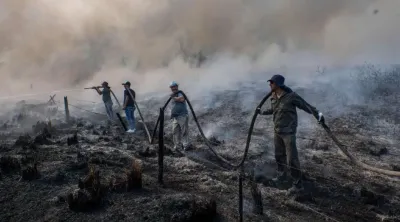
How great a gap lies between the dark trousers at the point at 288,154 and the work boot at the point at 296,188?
0.07 meters

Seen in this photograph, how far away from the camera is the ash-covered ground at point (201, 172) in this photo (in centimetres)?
537

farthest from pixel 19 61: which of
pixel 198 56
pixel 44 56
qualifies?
pixel 198 56

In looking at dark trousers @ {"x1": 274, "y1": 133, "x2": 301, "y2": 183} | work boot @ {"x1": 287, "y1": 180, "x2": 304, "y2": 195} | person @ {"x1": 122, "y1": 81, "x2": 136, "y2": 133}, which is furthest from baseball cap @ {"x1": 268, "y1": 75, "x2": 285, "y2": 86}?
person @ {"x1": 122, "y1": 81, "x2": 136, "y2": 133}

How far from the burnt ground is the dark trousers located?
31 cm

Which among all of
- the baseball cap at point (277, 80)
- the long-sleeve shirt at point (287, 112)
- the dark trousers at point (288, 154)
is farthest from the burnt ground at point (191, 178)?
the baseball cap at point (277, 80)

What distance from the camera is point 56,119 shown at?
14.2m

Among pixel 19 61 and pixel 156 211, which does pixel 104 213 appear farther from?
pixel 19 61

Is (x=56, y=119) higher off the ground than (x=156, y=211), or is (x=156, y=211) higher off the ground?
(x=56, y=119)

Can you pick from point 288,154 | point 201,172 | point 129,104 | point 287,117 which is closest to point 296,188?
point 288,154

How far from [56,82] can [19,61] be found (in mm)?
2626

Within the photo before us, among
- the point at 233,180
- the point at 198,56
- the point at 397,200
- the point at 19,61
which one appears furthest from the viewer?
the point at 198,56

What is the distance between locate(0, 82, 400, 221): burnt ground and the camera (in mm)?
5348

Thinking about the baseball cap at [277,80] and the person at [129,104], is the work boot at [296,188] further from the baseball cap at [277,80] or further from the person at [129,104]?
the person at [129,104]

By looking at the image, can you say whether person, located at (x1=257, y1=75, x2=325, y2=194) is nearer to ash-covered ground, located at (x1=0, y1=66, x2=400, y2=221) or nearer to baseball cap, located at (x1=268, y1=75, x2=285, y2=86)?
baseball cap, located at (x1=268, y1=75, x2=285, y2=86)
